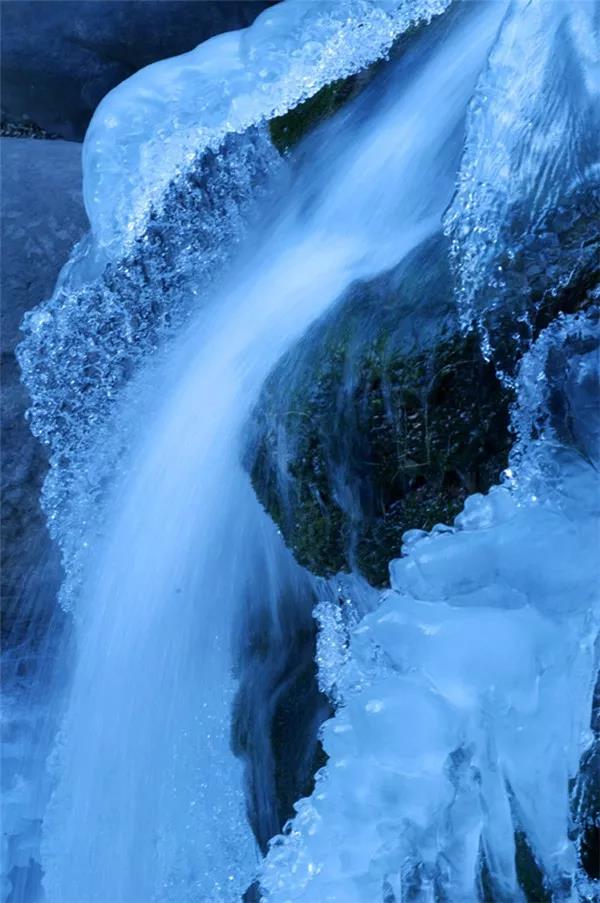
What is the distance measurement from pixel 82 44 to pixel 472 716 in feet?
9.84

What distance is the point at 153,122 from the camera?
2.52 m

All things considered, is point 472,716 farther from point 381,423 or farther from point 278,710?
point 278,710

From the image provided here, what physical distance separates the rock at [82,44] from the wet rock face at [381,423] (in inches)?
75.4

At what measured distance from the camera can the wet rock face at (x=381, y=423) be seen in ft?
6.11

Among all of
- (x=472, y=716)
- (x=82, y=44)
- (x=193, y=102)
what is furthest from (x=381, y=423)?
(x=82, y=44)

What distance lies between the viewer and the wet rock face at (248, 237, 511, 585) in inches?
73.3

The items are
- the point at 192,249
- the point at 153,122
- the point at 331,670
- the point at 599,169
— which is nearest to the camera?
the point at 599,169

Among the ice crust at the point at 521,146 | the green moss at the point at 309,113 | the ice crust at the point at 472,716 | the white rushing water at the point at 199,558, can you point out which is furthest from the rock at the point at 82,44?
the ice crust at the point at 472,716

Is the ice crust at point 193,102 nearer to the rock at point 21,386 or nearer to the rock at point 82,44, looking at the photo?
the rock at point 21,386

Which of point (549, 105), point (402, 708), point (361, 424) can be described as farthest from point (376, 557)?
point (549, 105)

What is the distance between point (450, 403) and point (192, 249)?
3.74 feet

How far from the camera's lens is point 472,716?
1684 millimetres

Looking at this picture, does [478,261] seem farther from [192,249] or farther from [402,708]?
[192,249]

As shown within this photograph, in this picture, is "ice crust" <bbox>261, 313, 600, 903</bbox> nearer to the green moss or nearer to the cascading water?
the cascading water
